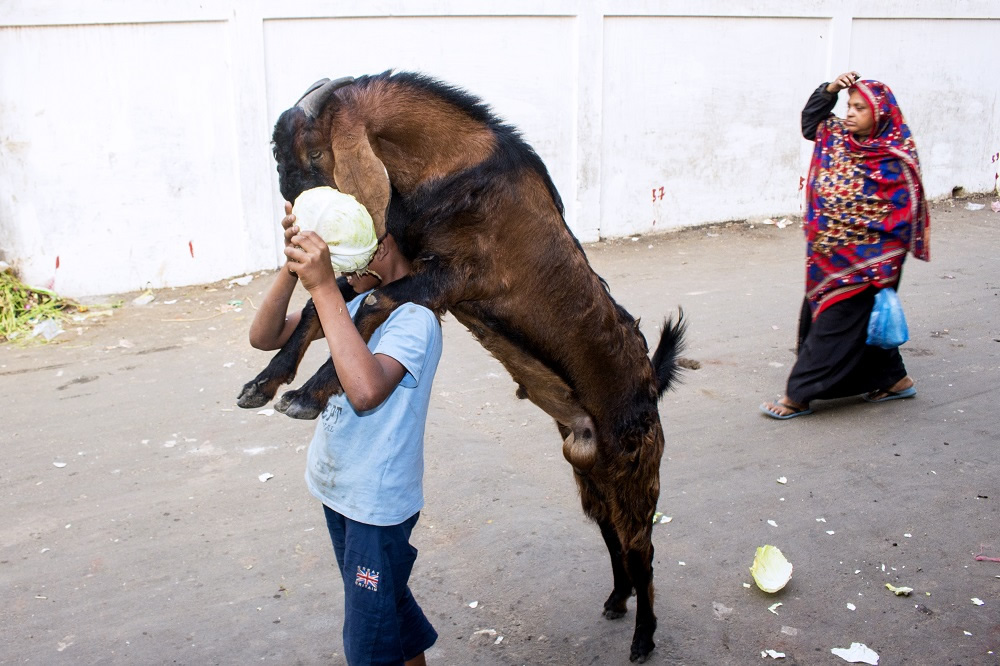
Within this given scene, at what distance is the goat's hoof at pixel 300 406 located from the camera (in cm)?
224

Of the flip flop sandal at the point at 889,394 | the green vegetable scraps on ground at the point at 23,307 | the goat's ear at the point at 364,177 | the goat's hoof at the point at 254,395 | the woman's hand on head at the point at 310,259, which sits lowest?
the flip flop sandal at the point at 889,394

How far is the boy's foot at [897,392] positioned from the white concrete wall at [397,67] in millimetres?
4483

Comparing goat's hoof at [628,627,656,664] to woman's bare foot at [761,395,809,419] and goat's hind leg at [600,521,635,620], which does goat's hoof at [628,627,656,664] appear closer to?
goat's hind leg at [600,521,635,620]

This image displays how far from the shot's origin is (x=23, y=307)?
7.14m

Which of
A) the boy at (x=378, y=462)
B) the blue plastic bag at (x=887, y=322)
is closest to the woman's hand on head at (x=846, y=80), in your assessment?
the blue plastic bag at (x=887, y=322)

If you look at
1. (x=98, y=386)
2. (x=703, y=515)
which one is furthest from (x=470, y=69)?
(x=703, y=515)

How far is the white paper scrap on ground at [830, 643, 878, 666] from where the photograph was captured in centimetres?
315

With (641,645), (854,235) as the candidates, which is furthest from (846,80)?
(641,645)

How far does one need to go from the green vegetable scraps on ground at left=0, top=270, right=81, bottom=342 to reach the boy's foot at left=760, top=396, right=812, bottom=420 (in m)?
5.32

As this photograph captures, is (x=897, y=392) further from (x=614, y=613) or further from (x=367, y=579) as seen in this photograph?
(x=367, y=579)

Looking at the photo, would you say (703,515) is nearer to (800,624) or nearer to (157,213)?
(800,624)

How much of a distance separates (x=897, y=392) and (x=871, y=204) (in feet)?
4.10

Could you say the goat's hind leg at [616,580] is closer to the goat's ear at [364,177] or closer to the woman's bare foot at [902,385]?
the goat's ear at [364,177]

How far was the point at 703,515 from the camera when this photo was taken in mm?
4184
